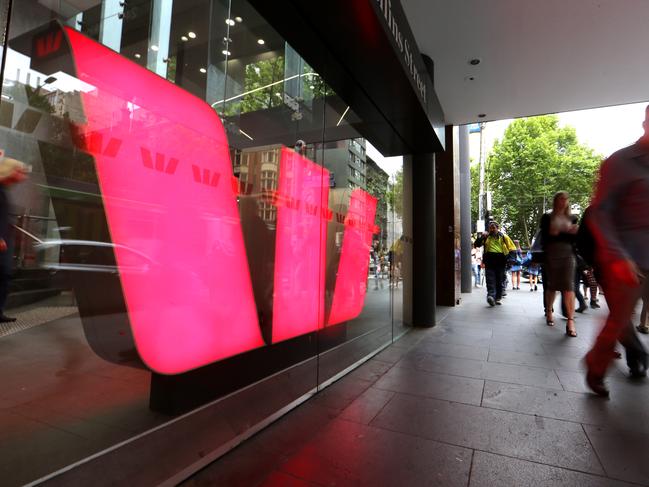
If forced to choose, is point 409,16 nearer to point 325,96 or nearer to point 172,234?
point 325,96

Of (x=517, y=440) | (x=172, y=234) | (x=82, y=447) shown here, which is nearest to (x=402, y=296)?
(x=517, y=440)

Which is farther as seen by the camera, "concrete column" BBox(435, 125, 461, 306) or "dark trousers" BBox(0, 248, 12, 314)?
"concrete column" BBox(435, 125, 461, 306)

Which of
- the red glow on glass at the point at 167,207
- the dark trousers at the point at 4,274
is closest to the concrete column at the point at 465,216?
the red glow on glass at the point at 167,207

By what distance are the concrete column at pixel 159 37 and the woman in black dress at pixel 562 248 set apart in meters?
5.11

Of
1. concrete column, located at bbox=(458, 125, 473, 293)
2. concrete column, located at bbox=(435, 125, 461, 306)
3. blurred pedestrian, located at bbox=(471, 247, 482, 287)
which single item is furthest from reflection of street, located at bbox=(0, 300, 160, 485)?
blurred pedestrian, located at bbox=(471, 247, 482, 287)

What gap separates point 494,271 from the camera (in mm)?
8508

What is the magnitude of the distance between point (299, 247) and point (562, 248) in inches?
157

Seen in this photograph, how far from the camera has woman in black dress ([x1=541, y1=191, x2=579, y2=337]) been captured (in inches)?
203

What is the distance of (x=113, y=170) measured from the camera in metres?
1.90

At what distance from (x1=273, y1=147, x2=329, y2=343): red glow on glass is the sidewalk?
0.73 metres

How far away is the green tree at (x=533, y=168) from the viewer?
24859mm

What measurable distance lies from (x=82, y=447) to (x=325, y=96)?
3.44 metres

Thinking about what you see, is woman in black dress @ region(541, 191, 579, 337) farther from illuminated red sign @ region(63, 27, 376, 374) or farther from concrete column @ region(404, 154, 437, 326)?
illuminated red sign @ region(63, 27, 376, 374)

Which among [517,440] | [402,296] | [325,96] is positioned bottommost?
[517,440]
